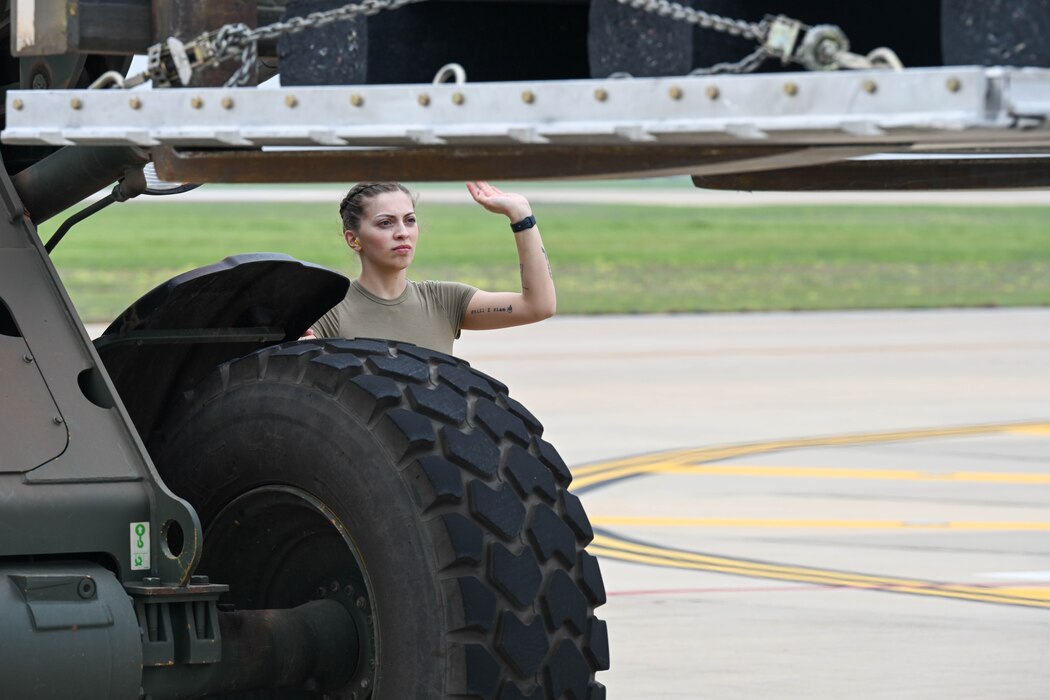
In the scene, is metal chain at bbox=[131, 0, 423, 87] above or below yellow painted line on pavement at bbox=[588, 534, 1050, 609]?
above

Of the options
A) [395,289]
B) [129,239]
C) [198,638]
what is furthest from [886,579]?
[129,239]

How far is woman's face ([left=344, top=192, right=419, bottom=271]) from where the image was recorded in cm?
586

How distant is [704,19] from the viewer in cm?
315

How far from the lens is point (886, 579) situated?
9.17m

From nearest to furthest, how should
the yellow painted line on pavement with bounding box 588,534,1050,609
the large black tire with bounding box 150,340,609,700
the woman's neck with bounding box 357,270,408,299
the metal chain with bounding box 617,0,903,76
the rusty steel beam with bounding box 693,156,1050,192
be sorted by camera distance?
the metal chain with bounding box 617,0,903,76, the large black tire with bounding box 150,340,609,700, the rusty steel beam with bounding box 693,156,1050,192, the woman's neck with bounding box 357,270,408,299, the yellow painted line on pavement with bounding box 588,534,1050,609

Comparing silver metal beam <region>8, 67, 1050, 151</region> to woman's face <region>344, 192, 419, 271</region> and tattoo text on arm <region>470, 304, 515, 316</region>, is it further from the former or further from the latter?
tattoo text on arm <region>470, 304, 515, 316</region>

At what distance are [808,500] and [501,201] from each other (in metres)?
6.58

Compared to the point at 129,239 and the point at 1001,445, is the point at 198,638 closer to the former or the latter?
the point at 1001,445

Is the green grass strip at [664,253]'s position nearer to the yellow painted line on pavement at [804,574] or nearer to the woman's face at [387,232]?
the yellow painted line on pavement at [804,574]

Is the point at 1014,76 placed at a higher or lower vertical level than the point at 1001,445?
higher

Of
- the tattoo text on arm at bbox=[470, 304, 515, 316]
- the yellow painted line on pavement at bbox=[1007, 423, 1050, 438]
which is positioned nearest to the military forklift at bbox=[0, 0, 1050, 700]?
the tattoo text on arm at bbox=[470, 304, 515, 316]

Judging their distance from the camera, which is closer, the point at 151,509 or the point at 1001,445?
the point at 151,509

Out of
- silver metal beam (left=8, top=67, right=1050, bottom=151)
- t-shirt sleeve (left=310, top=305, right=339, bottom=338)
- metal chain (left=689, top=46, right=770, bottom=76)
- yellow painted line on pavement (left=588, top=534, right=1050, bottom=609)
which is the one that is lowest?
yellow painted line on pavement (left=588, top=534, right=1050, bottom=609)

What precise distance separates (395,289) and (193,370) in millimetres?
1013
